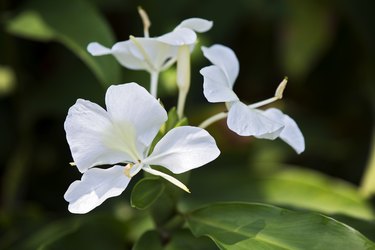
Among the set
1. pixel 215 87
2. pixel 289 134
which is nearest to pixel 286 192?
pixel 289 134

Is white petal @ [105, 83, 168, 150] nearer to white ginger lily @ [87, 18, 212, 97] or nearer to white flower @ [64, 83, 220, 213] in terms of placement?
white flower @ [64, 83, 220, 213]

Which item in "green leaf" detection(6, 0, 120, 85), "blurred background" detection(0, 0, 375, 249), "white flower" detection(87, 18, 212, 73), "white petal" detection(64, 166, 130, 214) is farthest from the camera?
"blurred background" detection(0, 0, 375, 249)

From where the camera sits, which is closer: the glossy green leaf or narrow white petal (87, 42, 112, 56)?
narrow white petal (87, 42, 112, 56)

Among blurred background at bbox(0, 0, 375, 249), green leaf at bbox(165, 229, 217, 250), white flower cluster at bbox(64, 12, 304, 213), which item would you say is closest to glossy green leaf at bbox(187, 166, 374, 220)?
blurred background at bbox(0, 0, 375, 249)

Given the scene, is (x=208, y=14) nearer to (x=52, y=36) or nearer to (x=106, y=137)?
(x=52, y=36)

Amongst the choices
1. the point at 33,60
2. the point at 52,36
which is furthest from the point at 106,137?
the point at 33,60

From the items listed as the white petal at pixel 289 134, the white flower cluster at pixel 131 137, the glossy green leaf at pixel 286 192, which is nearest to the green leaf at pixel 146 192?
the white flower cluster at pixel 131 137
